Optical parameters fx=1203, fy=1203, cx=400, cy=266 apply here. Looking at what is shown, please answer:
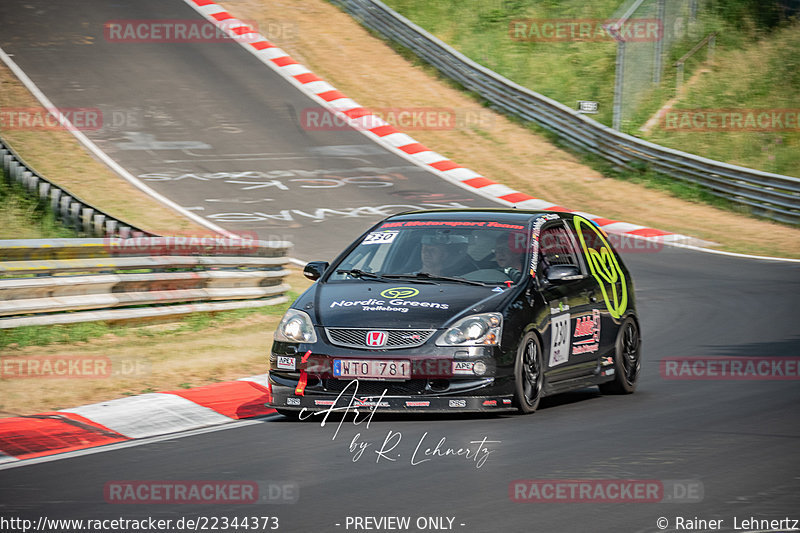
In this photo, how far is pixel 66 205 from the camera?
1905 cm

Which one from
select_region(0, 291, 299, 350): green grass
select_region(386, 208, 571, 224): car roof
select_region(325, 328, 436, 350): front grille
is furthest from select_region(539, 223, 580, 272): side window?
select_region(0, 291, 299, 350): green grass

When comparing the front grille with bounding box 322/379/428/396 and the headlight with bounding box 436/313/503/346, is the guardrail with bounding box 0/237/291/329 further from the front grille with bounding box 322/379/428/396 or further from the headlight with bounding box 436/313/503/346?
A: the headlight with bounding box 436/313/503/346

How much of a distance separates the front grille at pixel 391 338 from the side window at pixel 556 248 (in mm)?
1487

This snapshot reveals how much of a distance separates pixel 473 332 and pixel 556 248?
5.76 ft

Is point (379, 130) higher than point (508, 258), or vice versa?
point (508, 258)

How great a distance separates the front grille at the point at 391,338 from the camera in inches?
335

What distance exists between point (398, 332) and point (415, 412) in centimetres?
58

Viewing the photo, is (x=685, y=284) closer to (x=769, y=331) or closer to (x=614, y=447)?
(x=769, y=331)

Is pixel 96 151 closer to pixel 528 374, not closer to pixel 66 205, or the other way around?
pixel 66 205

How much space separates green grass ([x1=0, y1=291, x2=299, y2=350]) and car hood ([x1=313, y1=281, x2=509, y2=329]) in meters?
3.65

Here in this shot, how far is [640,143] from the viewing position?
89.4 feet

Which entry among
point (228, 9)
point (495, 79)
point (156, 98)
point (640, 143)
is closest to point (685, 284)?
point (640, 143)

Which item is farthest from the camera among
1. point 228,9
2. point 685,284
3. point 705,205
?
point 228,9

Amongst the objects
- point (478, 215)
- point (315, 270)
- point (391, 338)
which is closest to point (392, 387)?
point (391, 338)
